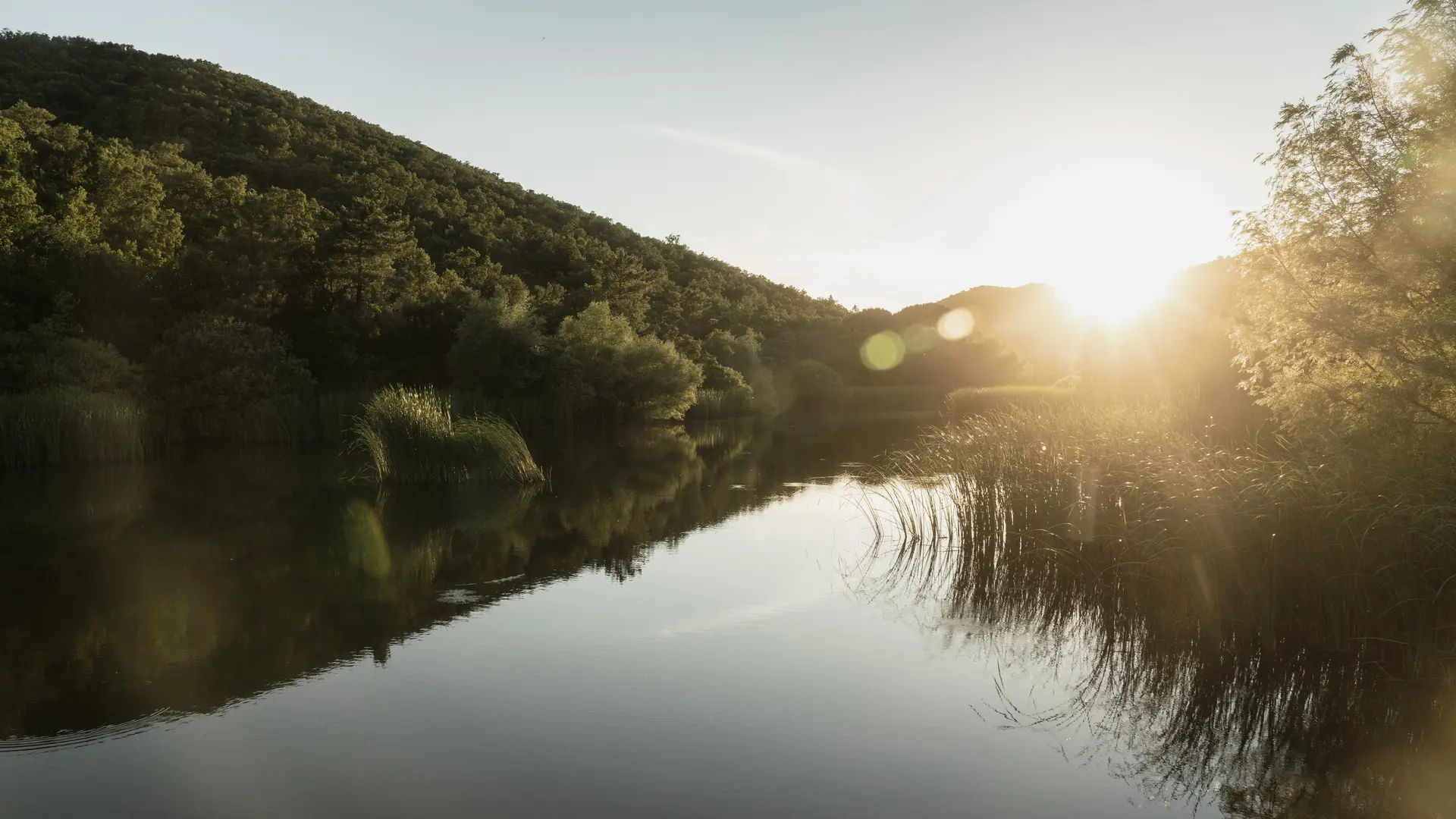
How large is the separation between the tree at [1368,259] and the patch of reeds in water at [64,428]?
26.0 m

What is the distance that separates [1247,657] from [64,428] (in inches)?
1045

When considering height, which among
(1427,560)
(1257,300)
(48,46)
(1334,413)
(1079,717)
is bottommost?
(1079,717)

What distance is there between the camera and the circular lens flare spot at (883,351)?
81938 mm

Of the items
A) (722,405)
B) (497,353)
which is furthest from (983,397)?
(497,353)

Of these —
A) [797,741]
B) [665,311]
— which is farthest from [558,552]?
[665,311]

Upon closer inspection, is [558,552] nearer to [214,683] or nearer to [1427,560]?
[214,683]

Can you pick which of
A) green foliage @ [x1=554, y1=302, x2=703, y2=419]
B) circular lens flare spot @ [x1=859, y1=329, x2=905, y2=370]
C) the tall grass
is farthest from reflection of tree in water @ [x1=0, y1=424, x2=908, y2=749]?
circular lens flare spot @ [x1=859, y1=329, x2=905, y2=370]

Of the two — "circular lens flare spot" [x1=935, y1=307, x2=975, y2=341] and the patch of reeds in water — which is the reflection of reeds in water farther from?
"circular lens flare spot" [x1=935, y1=307, x2=975, y2=341]

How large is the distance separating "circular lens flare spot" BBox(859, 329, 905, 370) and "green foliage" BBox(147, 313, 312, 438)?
55606mm

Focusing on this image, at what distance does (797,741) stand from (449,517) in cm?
1101

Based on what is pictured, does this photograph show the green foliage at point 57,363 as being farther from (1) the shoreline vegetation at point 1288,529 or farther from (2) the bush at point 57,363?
(1) the shoreline vegetation at point 1288,529

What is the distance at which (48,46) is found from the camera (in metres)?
63.3

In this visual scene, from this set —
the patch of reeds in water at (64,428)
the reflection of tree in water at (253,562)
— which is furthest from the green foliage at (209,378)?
the reflection of tree in water at (253,562)

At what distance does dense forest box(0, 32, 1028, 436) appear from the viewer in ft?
110
